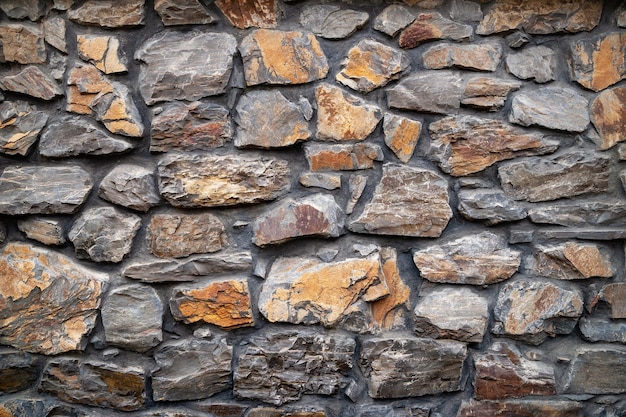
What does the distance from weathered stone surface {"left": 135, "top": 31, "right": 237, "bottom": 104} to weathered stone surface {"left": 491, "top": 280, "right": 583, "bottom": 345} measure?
1120 mm

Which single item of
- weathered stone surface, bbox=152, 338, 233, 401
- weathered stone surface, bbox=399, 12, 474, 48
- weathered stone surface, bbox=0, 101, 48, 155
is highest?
weathered stone surface, bbox=399, 12, 474, 48

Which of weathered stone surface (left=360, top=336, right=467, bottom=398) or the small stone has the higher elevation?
the small stone

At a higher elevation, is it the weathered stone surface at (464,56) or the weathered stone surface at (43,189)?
the weathered stone surface at (464,56)

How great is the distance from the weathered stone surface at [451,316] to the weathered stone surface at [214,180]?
0.60 m

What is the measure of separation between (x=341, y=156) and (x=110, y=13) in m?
0.84

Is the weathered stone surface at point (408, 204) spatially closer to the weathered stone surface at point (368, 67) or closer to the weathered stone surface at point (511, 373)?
the weathered stone surface at point (368, 67)

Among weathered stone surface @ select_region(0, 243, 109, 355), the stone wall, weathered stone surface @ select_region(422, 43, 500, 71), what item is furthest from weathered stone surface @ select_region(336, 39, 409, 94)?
weathered stone surface @ select_region(0, 243, 109, 355)

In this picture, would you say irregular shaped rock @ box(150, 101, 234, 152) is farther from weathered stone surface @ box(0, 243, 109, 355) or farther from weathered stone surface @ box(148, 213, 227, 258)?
weathered stone surface @ box(0, 243, 109, 355)

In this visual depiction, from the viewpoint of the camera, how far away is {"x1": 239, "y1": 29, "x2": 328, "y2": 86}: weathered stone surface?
1.79 meters

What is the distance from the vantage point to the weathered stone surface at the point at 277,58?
1.79m

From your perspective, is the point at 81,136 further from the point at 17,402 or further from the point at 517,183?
the point at 517,183

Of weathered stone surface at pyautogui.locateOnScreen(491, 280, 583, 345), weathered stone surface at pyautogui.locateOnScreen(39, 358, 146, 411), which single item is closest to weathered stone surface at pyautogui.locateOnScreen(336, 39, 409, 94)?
weathered stone surface at pyautogui.locateOnScreen(491, 280, 583, 345)

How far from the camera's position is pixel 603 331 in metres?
1.86

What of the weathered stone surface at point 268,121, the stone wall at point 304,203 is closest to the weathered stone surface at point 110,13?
the stone wall at point 304,203
